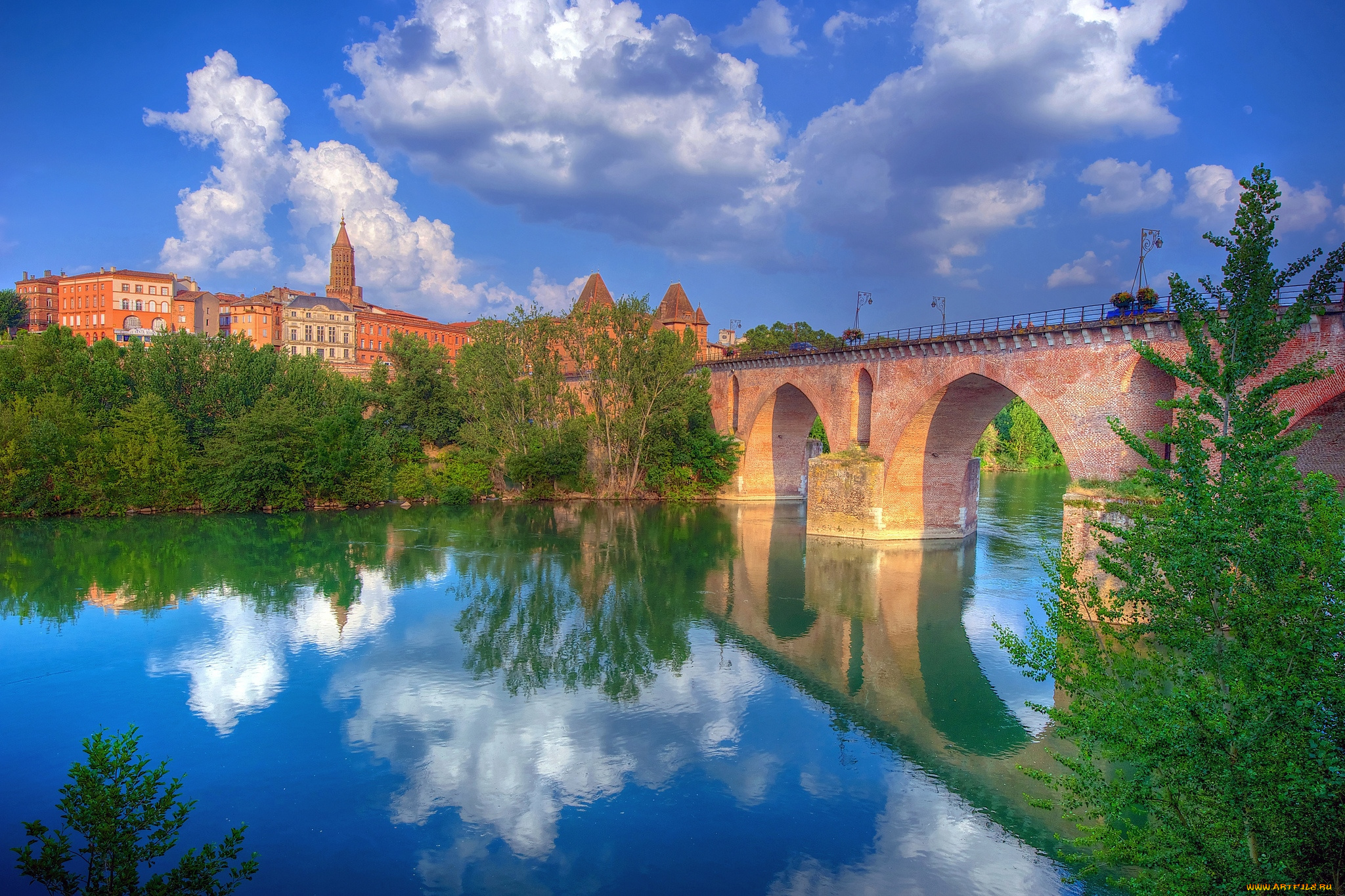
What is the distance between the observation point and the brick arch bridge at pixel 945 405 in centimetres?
1998

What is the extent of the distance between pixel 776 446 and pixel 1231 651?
37512mm

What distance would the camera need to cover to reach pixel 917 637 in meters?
20.9

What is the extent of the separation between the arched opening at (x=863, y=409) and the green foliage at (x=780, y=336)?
36552 millimetres

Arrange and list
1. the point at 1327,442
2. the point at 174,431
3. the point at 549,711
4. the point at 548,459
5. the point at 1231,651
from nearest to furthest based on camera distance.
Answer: the point at 1231,651
the point at 549,711
the point at 1327,442
the point at 174,431
the point at 548,459

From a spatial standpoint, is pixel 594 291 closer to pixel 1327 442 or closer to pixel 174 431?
pixel 174 431

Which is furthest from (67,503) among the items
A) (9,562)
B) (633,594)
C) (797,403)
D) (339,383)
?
(797,403)

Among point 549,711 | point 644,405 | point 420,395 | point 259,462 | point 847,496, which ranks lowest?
point 549,711

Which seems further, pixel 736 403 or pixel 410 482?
pixel 736 403

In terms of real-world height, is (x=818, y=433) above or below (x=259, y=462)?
above

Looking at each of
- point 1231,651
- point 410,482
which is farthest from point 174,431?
point 1231,651

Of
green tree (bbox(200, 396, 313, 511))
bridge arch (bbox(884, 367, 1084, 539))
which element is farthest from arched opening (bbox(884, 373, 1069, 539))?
green tree (bbox(200, 396, 313, 511))

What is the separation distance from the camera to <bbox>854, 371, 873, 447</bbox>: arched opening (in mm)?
33688

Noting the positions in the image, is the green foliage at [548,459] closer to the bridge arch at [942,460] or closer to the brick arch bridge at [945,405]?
the brick arch bridge at [945,405]

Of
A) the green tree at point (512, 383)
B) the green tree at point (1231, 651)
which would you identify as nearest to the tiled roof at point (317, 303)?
the green tree at point (512, 383)
